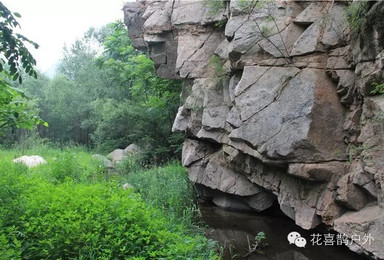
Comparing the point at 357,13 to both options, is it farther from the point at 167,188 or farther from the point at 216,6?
the point at 167,188

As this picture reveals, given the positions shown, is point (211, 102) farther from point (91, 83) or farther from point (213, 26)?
point (91, 83)

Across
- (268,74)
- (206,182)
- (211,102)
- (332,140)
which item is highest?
(268,74)

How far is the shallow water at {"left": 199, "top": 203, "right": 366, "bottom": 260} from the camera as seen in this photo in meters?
6.31

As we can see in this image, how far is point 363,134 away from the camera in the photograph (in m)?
6.00

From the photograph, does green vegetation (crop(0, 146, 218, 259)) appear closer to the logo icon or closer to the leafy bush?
the logo icon

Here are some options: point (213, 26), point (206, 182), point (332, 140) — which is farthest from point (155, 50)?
point (332, 140)

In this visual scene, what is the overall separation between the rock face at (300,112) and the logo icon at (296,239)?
0.40 metres

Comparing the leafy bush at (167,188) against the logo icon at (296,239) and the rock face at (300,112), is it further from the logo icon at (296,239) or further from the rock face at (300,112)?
the logo icon at (296,239)

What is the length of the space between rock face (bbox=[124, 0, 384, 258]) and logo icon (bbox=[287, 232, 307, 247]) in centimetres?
40

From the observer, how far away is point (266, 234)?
24.1 feet

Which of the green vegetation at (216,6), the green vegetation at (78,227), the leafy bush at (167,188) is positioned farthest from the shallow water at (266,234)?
the green vegetation at (216,6)

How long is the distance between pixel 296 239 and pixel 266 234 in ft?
2.14

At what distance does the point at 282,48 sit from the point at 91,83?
59.7 feet

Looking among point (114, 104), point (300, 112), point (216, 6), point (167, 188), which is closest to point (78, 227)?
point (300, 112)
